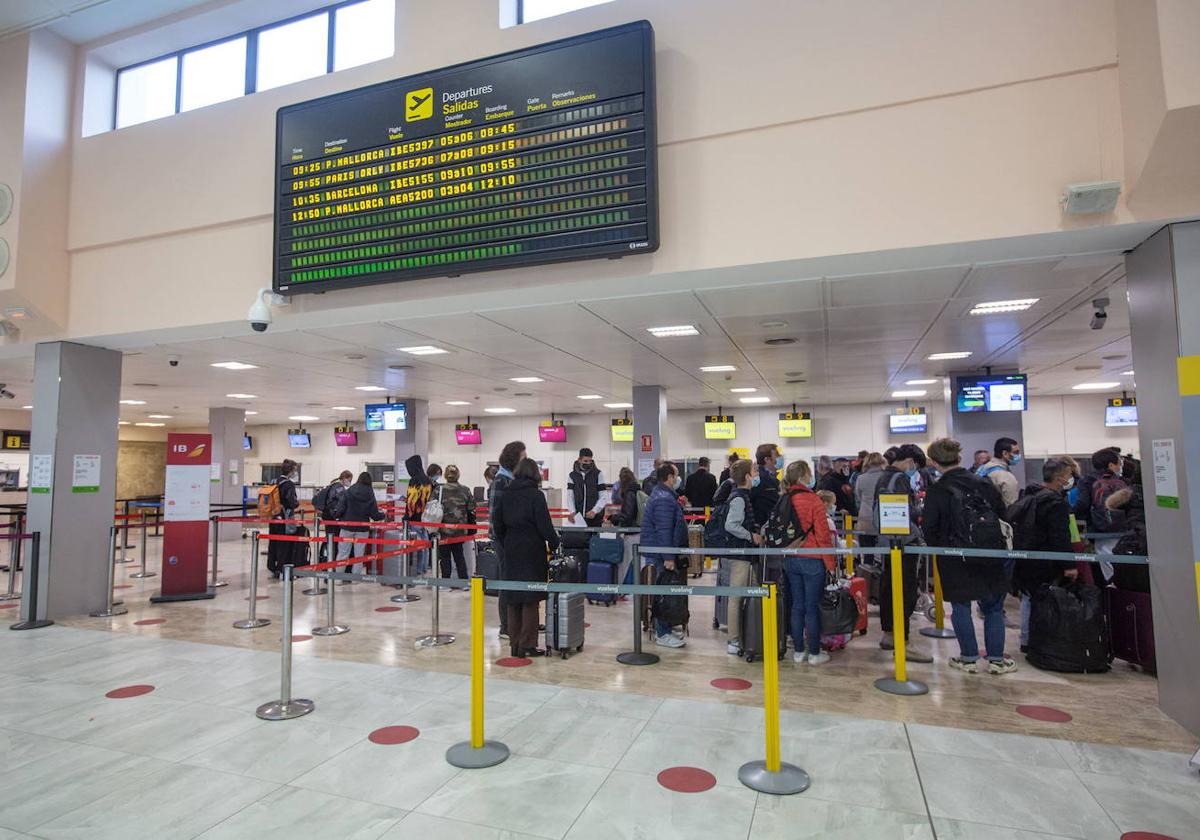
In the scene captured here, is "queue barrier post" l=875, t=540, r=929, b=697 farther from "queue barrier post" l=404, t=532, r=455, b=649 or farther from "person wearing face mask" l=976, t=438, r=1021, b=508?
"queue barrier post" l=404, t=532, r=455, b=649

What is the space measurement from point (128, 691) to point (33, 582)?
3346mm

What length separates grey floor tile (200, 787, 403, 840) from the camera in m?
2.94

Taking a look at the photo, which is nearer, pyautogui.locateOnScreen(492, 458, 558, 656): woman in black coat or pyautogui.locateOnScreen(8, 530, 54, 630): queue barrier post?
pyautogui.locateOnScreen(492, 458, 558, 656): woman in black coat

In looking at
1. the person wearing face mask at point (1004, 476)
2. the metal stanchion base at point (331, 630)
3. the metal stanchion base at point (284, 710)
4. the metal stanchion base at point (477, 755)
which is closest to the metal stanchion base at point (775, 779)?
the metal stanchion base at point (477, 755)

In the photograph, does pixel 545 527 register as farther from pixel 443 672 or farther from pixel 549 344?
pixel 549 344

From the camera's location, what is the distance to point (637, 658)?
565cm

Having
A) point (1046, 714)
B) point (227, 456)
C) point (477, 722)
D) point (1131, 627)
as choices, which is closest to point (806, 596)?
point (1046, 714)

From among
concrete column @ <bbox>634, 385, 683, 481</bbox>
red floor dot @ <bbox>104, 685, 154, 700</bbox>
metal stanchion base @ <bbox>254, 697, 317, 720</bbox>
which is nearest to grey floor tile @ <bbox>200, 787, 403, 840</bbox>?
metal stanchion base @ <bbox>254, 697, 317, 720</bbox>

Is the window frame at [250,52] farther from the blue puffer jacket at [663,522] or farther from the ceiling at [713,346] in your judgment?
the blue puffer jacket at [663,522]

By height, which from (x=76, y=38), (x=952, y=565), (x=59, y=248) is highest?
(x=76, y=38)

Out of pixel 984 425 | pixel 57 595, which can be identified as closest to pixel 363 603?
pixel 57 595

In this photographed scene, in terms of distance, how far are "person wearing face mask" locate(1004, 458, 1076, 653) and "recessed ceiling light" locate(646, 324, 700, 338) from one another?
368 cm

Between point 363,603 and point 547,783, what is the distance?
5674mm

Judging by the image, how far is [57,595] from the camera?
7.31 m
